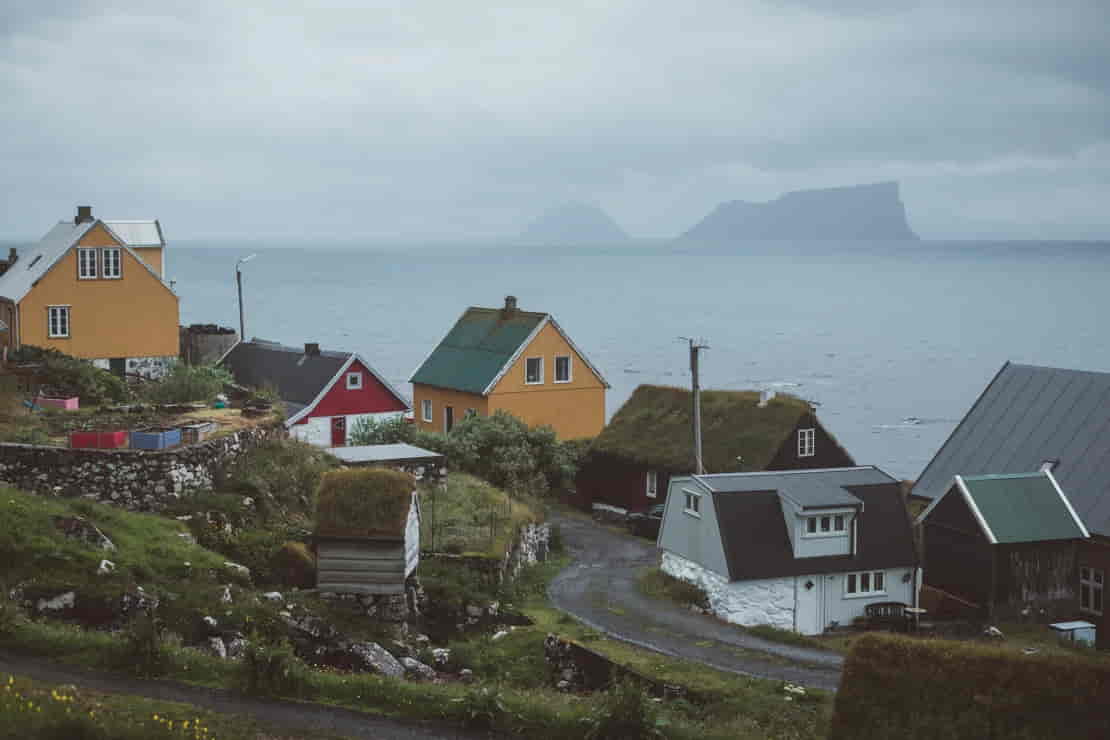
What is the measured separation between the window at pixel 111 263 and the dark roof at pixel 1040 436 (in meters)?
30.7

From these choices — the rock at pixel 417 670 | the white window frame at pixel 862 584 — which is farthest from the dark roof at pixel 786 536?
the rock at pixel 417 670

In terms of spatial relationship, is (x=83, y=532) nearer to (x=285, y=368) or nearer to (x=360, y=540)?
(x=360, y=540)

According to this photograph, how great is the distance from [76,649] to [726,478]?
72.6ft

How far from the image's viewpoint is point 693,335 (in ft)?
563

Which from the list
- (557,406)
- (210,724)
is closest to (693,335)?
(557,406)

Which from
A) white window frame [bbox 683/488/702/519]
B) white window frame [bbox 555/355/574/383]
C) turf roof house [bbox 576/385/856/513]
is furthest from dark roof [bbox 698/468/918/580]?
white window frame [bbox 555/355/574/383]

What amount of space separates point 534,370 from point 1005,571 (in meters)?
22.9

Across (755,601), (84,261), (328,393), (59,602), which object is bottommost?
(755,601)

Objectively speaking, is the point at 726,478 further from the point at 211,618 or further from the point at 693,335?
the point at 693,335

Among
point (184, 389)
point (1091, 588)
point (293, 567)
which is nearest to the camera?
point (293, 567)

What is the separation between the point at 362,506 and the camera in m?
24.8

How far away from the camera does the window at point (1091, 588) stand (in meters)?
37.6

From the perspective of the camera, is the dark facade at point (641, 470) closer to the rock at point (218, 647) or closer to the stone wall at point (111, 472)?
the stone wall at point (111, 472)

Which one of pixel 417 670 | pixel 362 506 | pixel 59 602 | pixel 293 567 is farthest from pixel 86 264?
pixel 417 670
